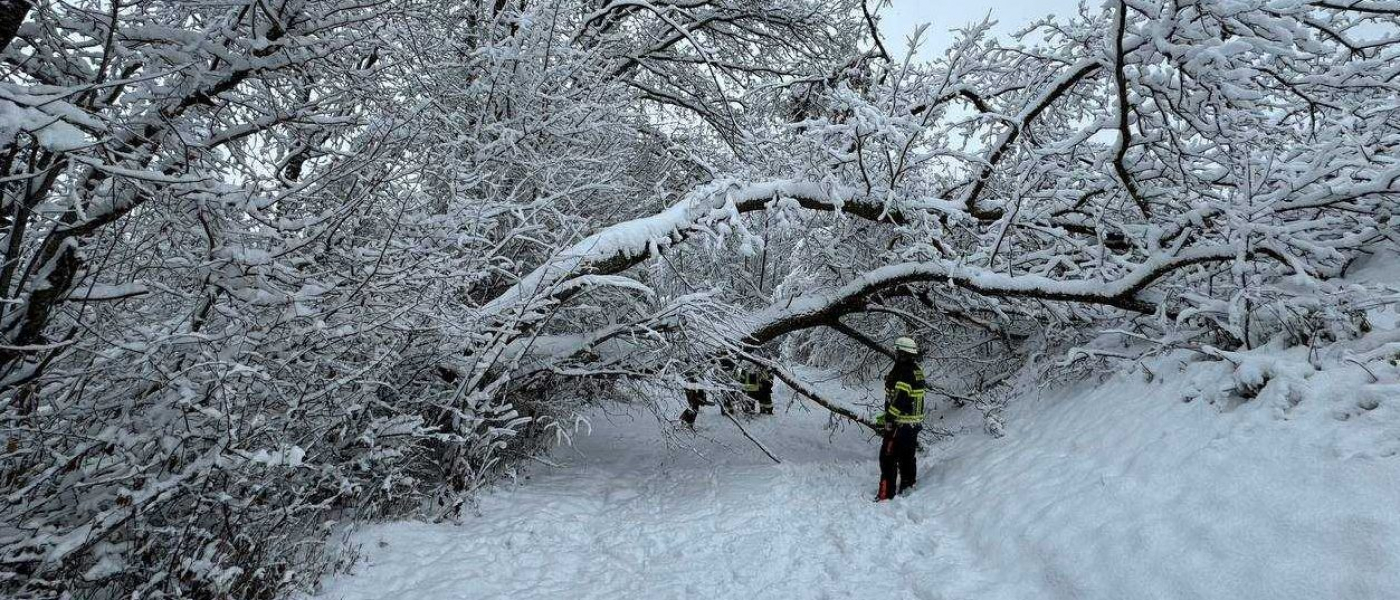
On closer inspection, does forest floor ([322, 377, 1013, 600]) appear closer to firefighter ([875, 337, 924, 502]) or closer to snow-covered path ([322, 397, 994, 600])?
snow-covered path ([322, 397, 994, 600])

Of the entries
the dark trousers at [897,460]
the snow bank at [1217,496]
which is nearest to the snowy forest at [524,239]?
the snow bank at [1217,496]

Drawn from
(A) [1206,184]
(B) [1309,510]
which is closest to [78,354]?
(B) [1309,510]

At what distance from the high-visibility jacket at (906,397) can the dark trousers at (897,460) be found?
0.36ft

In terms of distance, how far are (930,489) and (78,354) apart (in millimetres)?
6483

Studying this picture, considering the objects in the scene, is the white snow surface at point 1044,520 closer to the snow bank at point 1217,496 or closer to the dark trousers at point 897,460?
the snow bank at point 1217,496

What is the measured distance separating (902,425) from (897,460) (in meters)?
0.36

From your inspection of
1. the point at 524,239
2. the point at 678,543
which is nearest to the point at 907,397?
the point at 678,543

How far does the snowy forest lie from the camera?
2.91m

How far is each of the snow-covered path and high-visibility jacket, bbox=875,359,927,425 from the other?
0.75m

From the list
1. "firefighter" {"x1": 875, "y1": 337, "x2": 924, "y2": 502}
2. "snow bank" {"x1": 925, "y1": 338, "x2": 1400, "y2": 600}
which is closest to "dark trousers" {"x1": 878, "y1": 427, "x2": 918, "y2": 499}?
"firefighter" {"x1": 875, "y1": 337, "x2": 924, "y2": 502}

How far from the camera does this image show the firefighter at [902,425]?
637 centimetres

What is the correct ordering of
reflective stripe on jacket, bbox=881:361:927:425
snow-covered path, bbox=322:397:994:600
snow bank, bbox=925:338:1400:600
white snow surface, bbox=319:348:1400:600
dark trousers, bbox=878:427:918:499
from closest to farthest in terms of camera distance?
1. snow bank, bbox=925:338:1400:600
2. white snow surface, bbox=319:348:1400:600
3. snow-covered path, bbox=322:397:994:600
4. dark trousers, bbox=878:427:918:499
5. reflective stripe on jacket, bbox=881:361:927:425

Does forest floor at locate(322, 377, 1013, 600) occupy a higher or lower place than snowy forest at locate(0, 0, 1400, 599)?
lower

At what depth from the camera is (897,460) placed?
6.51 m
